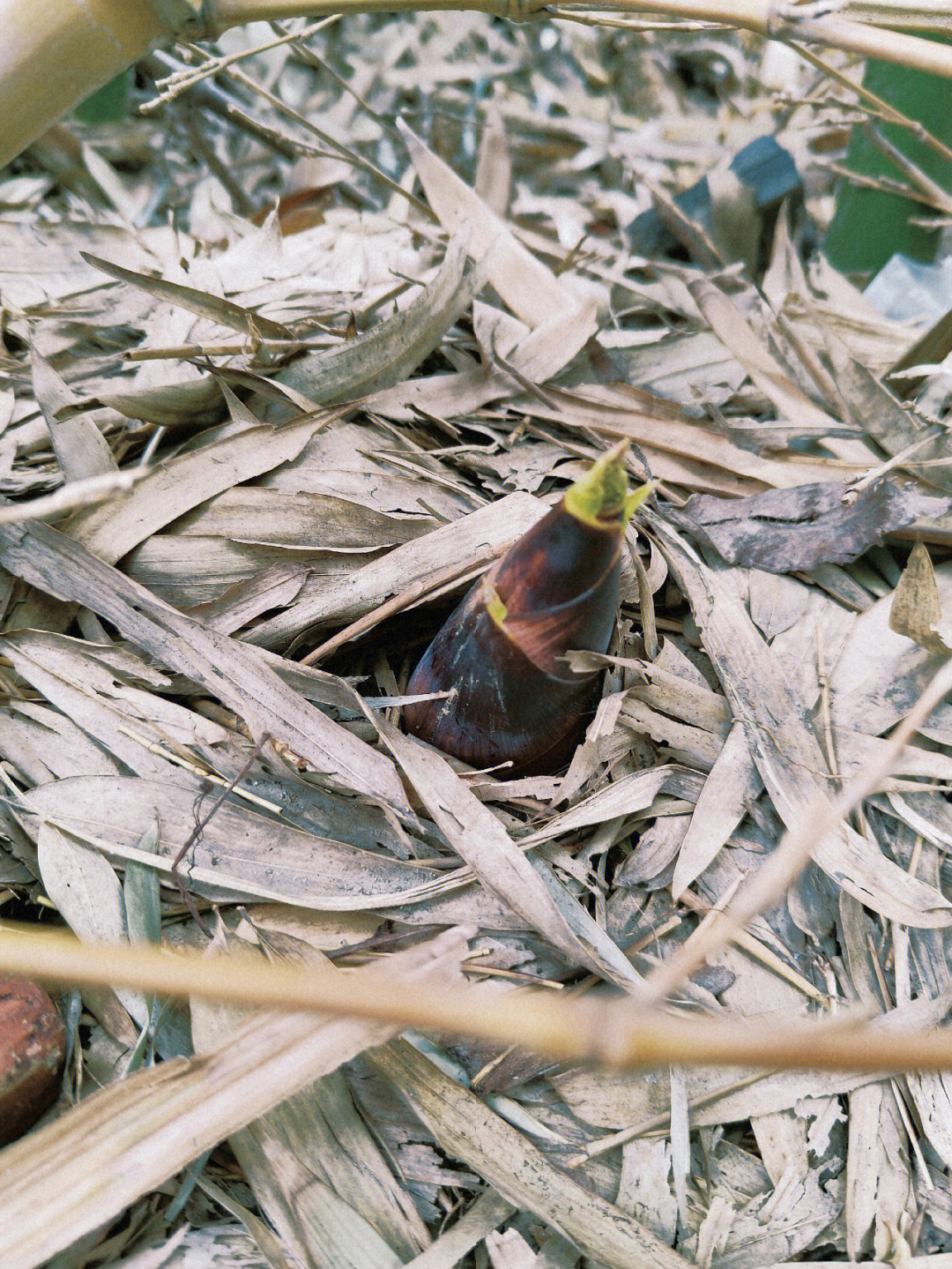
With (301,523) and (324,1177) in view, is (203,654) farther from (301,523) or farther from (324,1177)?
(324,1177)

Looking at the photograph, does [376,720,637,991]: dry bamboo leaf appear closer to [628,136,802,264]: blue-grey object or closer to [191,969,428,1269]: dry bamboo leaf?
[191,969,428,1269]: dry bamboo leaf

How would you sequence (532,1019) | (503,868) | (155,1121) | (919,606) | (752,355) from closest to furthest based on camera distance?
1. (532,1019)
2. (155,1121)
3. (503,868)
4. (919,606)
5. (752,355)

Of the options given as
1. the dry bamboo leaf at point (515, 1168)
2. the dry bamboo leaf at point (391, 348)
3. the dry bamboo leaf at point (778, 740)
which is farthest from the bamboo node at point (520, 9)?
the dry bamboo leaf at point (515, 1168)

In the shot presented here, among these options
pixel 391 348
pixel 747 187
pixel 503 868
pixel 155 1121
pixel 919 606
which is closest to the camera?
pixel 155 1121

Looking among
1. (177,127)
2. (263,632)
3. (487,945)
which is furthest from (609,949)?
(177,127)

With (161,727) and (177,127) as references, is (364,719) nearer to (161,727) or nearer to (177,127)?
(161,727)

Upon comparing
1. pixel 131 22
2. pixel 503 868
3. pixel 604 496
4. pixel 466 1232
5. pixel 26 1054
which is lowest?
pixel 466 1232

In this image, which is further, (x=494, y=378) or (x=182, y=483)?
→ (x=494, y=378)

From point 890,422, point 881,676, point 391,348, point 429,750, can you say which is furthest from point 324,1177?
point 890,422
